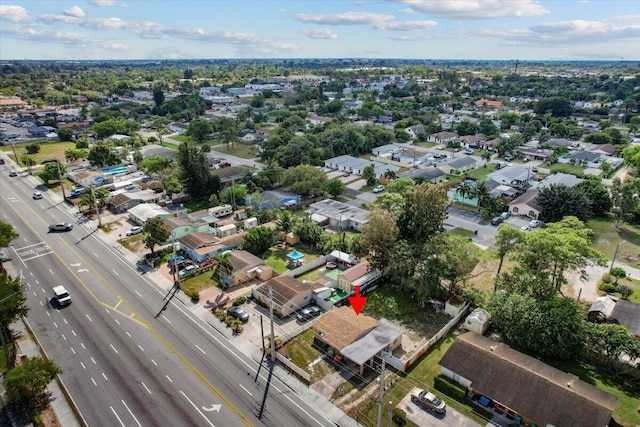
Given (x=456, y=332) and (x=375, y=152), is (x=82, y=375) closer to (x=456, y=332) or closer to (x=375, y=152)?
(x=456, y=332)

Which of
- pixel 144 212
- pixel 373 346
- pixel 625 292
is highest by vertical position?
pixel 144 212

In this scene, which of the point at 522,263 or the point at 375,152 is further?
the point at 375,152

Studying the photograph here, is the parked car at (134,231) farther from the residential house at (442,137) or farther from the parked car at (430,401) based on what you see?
the residential house at (442,137)

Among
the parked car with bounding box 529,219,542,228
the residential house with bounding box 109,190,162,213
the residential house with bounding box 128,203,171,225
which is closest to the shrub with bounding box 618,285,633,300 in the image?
the parked car with bounding box 529,219,542,228

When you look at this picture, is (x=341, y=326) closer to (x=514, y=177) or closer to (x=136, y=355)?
(x=136, y=355)

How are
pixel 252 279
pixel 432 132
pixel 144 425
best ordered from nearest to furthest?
pixel 144 425 → pixel 252 279 → pixel 432 132

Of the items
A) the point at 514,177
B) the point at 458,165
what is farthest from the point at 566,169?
the point at 458,165

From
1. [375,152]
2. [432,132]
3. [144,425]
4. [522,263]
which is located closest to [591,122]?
[432,132]
